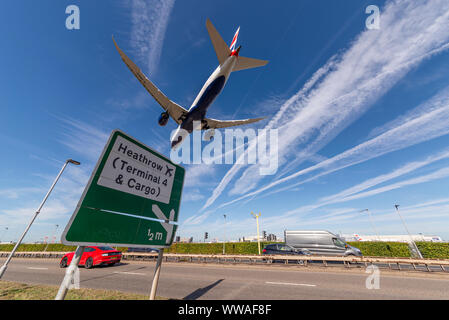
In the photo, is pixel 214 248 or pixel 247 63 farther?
pixel 214 248

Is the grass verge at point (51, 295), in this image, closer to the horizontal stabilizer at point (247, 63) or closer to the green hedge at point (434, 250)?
the horizontal stabilizer at point (247, 63)

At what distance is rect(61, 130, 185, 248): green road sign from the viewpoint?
2.24 m

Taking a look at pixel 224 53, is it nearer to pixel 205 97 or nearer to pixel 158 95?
pixel 205 97

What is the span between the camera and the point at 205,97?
13.1 m

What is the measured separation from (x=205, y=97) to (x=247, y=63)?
4.11 meters

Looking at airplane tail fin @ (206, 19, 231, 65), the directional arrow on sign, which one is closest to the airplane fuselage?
airplane tail fin @ (206, 19, 231, 65)

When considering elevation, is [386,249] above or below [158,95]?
below

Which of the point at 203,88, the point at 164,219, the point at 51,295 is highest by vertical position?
the point at 203,88

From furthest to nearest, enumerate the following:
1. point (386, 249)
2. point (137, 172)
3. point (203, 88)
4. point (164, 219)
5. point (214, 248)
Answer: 1. point (214, 248)
2. point (386, 249)
3. point (203, 88)
4. point (164, 219)
5. point (137, 172)

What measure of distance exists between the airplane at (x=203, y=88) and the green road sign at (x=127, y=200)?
10.5 metres

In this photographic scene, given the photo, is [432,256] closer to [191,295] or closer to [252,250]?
[252,250]

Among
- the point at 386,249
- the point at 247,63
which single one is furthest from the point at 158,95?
the point at 386,249
